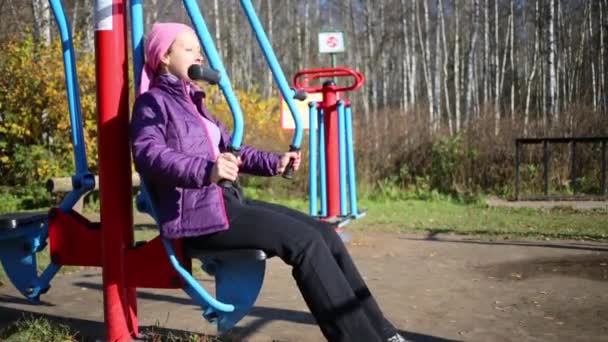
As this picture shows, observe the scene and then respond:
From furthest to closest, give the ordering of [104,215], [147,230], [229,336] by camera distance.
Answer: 1. [147,230]
2. [229,336]
3. [104,215]

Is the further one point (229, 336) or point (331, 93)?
point (331, 93)

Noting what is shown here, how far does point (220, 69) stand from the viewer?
236 cm

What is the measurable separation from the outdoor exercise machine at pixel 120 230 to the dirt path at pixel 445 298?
58 centimetres

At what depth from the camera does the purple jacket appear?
2334mm

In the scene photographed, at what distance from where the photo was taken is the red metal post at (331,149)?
6762mm

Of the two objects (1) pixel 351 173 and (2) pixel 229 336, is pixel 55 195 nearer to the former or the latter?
(1) pixel 351 173

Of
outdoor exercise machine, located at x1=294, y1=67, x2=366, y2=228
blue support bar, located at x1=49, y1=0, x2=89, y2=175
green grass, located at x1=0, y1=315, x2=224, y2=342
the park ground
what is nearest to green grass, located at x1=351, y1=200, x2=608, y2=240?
the park ground

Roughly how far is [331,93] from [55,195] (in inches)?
234

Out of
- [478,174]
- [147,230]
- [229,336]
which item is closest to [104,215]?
[229,336]

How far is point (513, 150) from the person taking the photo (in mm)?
11391

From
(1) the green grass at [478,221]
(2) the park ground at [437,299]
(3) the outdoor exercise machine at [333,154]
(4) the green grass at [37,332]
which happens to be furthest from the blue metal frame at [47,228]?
(3) the outdoor exercise machine at [333,154]

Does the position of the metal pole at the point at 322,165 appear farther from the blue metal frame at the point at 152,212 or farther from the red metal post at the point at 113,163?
the blue metal frame at the point at 152,212

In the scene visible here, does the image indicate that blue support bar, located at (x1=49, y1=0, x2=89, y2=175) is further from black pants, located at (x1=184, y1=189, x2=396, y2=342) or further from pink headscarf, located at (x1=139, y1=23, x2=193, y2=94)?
black pants, located at (x1=184, y1=189, x2=396, y2=342)

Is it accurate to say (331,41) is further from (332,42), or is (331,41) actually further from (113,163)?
(113,163)
